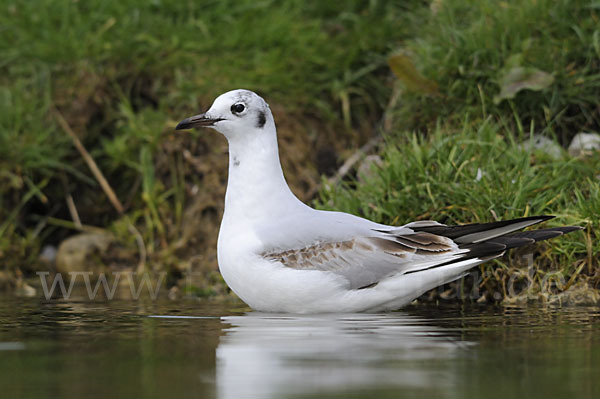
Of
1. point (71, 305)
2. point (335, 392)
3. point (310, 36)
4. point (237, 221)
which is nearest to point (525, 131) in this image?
point (310, 36)

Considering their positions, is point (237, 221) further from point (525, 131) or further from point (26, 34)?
point (26, 34)

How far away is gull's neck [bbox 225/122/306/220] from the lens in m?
5.16

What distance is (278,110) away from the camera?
26.2 ft

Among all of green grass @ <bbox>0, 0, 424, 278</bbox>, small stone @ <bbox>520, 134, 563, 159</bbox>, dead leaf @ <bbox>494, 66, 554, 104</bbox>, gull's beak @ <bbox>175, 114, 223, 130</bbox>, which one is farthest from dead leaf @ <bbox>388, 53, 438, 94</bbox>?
gull's beak @ <bbox>175, 114, 223, 130</bbox>

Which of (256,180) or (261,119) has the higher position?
(261,119)

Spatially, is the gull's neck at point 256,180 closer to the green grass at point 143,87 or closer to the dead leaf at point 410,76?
the dead leaf at point 410,76

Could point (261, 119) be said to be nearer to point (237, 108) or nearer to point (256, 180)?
point (237, 108)

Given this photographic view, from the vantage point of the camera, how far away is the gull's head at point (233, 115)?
5219 mm

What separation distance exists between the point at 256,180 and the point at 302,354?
1937 millimetres

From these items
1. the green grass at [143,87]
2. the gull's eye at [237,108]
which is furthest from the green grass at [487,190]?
the green grass at [143,87]

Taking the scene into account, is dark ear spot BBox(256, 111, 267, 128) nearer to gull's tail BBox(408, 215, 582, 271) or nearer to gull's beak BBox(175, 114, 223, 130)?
gull's beak BBox(175, 114, 223, 130)

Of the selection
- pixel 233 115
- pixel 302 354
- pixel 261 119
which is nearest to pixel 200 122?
pixel 233 115

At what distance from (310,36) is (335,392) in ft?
20.0

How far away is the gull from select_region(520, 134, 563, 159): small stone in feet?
Answer: 4.77
